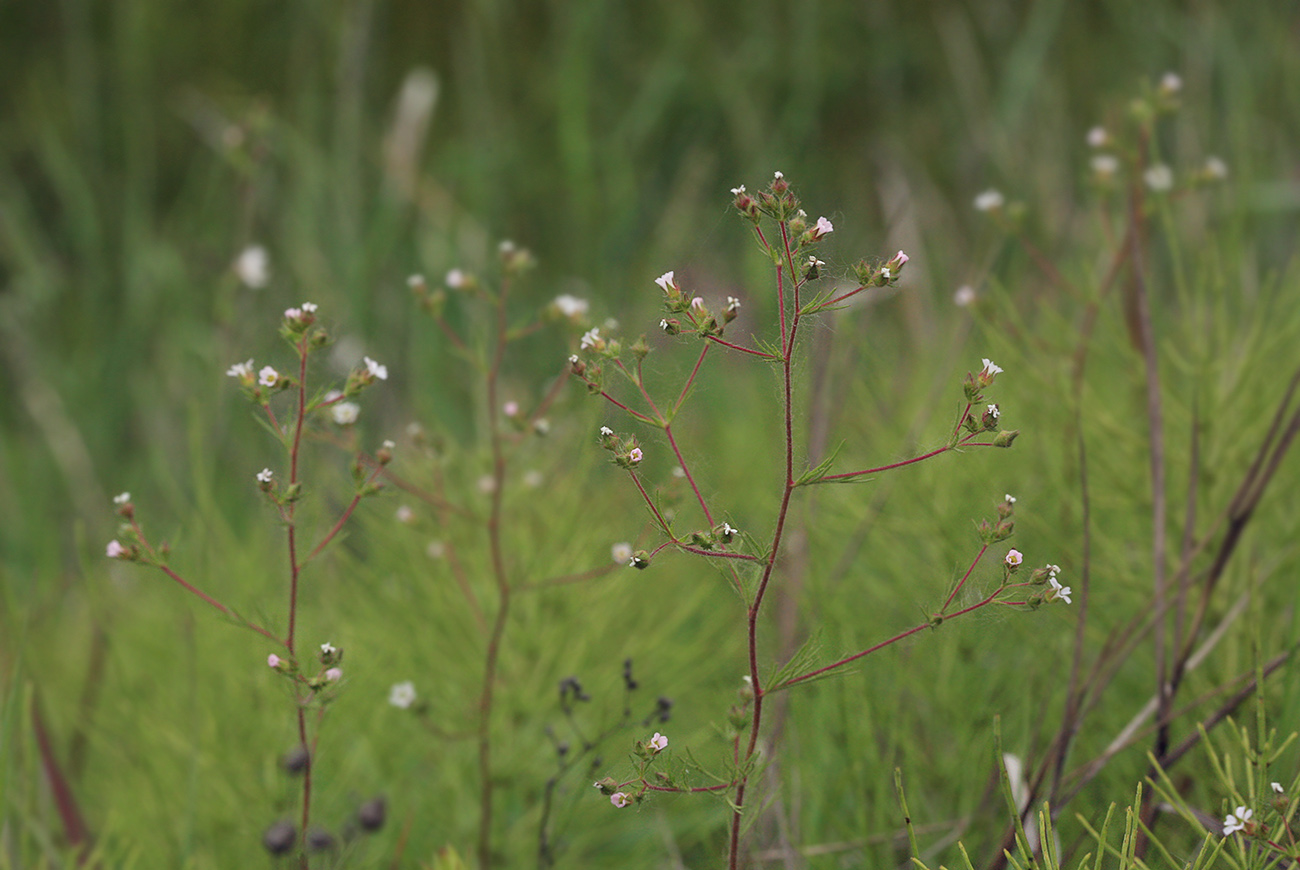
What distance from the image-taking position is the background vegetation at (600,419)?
0.52m

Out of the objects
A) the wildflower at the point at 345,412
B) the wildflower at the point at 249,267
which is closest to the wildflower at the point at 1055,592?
the wildflower at the point at 345,412

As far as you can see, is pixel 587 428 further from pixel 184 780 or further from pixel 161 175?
pixel 161 175

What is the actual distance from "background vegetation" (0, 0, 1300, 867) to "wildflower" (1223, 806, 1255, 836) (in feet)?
0.28

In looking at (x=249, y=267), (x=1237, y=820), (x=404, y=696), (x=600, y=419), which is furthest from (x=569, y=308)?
(x=249, y=267)

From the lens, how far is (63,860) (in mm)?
560

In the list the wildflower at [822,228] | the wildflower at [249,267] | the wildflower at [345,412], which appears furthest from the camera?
the wildflower at [249,267]

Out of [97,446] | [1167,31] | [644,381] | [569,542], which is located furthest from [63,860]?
[1167,31]

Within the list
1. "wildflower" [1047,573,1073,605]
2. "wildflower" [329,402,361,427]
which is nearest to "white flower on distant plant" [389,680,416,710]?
"wildflower" [329,402,361,427]

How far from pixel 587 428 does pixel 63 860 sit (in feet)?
1.20

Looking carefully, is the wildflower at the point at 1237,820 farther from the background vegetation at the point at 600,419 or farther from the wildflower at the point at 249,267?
the wildflower at the point at 249,267

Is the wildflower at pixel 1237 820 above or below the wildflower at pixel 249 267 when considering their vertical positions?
below

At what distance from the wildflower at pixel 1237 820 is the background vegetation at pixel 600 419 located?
9 centimetres

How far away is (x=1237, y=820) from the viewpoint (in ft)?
1.04

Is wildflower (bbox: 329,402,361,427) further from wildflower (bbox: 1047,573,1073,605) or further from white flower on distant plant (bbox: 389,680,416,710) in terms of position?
wildflower (bbox: 1047,573,1073,605)
